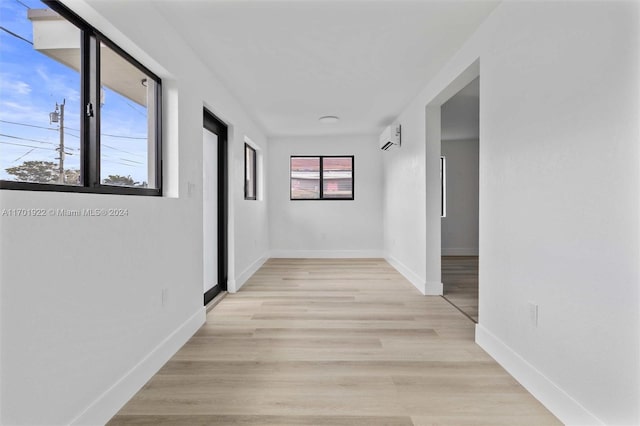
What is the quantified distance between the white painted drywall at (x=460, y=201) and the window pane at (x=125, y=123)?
6.47 m

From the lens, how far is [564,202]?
5.58ft

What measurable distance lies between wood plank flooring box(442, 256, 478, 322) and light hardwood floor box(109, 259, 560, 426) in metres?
0.26

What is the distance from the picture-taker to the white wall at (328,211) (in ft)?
23.0

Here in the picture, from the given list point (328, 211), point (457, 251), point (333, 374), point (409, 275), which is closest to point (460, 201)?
point (457, 251)

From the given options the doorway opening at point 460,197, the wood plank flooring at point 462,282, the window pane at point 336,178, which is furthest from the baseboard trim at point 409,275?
the doorway opening at point 460,197

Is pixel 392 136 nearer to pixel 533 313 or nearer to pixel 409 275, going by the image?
pixel 409 275

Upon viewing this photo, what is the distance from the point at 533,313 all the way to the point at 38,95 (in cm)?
271

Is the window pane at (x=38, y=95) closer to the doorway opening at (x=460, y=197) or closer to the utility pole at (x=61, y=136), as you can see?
the utility pole at (x=61, y=136)

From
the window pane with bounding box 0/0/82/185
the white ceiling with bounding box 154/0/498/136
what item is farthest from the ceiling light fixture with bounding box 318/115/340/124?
the window pane with bounding box 0/0/82/185

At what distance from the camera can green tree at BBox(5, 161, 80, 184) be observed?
1355 mm

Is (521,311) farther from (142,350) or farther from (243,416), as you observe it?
(142,350)

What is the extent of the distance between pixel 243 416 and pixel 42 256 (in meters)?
1.20

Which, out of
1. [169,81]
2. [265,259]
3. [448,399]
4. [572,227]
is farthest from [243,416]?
[265,259]

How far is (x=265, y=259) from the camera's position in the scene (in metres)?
6.62
